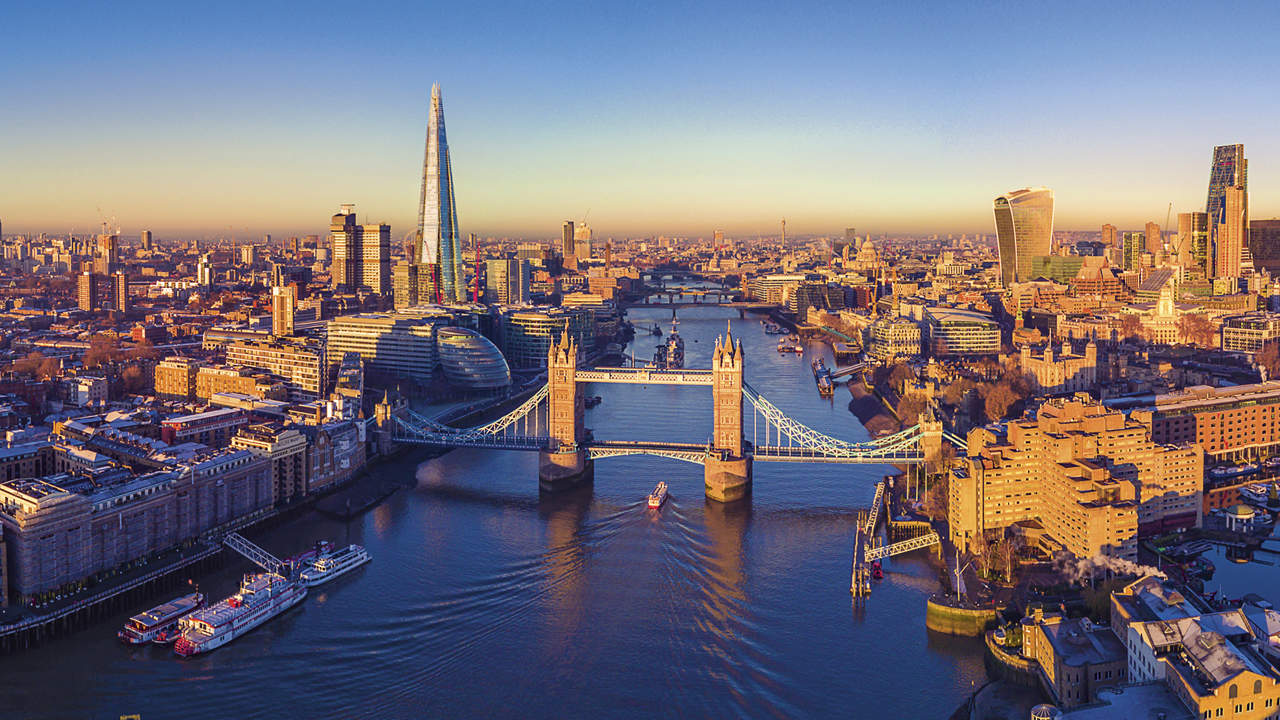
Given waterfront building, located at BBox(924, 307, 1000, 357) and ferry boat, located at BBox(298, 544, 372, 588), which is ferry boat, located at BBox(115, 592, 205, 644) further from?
waterfront building, located at BBox(924, 307, 1000, 357)

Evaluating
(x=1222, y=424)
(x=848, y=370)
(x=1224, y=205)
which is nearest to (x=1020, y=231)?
(x=1224, y=205)

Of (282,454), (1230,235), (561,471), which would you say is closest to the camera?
(282,454)

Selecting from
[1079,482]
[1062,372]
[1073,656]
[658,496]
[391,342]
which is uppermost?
[391,342]

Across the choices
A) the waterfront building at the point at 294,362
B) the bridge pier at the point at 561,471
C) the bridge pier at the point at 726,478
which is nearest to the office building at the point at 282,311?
the waterfront building at the point at 294,362

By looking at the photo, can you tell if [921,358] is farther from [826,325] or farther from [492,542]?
[492,542]

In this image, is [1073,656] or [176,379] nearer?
[1073,656]

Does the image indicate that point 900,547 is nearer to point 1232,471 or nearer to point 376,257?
point 1232,471

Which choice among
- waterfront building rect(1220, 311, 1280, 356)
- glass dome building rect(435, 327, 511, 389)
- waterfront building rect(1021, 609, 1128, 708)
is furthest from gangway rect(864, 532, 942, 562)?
waterfront building rect(1220, 311, 1280, 356)

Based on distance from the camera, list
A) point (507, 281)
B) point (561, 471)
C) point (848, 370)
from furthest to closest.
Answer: point (507, 281) < point (848, 370) < point (561, 471)
